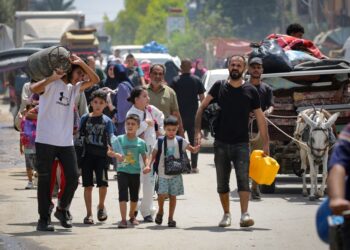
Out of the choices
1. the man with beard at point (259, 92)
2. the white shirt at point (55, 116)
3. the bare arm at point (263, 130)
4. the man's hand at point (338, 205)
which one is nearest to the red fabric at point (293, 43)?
the man with beard at point (259, 92)

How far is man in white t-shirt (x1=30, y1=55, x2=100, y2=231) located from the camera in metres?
13.1

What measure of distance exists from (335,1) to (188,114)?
6897cm

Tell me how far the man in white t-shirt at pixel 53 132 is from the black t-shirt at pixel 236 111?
4.79 ft

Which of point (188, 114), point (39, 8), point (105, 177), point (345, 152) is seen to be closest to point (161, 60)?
point (188, 114)

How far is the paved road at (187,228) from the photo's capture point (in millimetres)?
12078

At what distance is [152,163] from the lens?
13.9 meters

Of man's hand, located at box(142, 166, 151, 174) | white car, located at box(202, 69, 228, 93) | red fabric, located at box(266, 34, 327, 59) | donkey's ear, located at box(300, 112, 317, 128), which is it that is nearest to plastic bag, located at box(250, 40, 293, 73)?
red fabric, located at box(266, 34, 327, 59)

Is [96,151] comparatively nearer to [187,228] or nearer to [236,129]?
[187,228]

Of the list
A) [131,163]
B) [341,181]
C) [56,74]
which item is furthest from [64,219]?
[341,181]

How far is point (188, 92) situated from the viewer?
71.9ft

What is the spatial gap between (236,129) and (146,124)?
1.66 meters

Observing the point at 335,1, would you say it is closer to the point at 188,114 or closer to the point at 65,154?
the point at 188,114

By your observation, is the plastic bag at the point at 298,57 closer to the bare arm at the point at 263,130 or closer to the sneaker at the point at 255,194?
the sneaker at the point at 255,194

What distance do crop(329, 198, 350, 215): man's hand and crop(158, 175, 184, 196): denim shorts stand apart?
6582 millimetres
